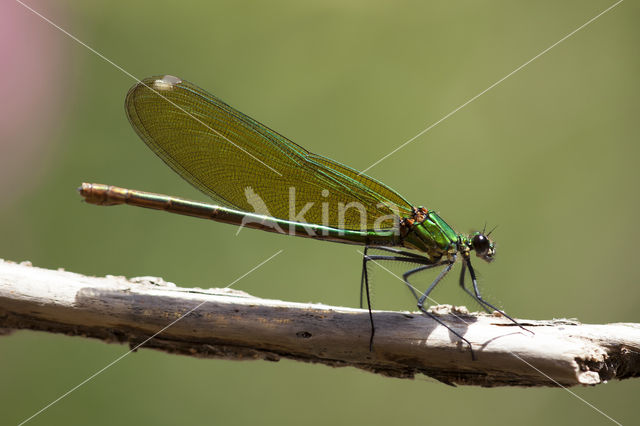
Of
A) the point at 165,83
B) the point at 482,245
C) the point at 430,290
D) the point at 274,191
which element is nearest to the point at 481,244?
the point at 482,245

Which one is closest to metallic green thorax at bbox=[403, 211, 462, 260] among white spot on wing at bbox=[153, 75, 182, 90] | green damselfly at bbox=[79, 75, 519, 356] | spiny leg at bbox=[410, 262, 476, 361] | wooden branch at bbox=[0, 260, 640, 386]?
green damselfly at bbox=[79, 75, 519, 356]

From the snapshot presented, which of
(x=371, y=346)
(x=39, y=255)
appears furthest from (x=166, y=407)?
(x=371, y=346)

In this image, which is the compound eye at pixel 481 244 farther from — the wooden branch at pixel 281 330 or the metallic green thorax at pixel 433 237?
the wooden branch at pixel 281 330

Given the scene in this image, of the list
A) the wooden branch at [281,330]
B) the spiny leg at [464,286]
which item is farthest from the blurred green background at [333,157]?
the wooden branch at [281,330]

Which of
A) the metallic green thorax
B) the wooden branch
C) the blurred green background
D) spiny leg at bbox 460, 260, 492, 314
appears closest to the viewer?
the wooden branch

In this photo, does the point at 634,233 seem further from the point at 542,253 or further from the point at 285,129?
the point at 285,129

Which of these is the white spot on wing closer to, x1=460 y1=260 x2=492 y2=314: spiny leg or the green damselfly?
the green damselfly
